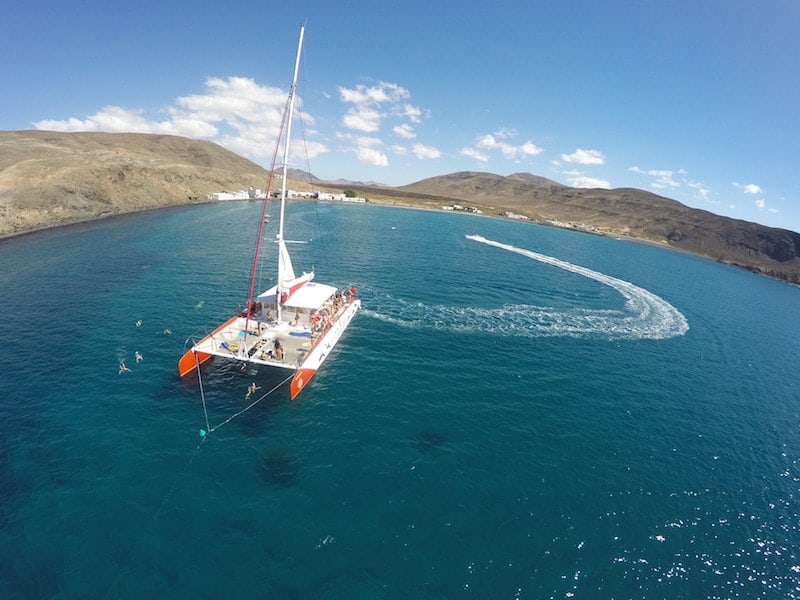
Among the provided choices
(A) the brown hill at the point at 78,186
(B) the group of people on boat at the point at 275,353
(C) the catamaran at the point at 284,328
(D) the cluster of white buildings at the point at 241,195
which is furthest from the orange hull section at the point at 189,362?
(D) the cluster of white buildings at the point at 241,195

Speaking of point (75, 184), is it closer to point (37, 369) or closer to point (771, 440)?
point (37, 369)

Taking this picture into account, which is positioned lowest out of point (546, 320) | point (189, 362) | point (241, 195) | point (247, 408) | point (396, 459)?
point (396, 459)

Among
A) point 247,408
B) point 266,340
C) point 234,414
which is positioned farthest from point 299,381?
point 266,340

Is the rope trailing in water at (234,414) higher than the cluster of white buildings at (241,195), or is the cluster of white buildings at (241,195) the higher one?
the cluster of white buildings at (241,195)

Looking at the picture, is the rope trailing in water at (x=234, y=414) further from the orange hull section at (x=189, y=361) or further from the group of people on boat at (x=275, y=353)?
the group of people on boat at (x=275, y=353)

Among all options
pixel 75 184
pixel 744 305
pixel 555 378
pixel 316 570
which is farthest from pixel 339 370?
pixel 75 184

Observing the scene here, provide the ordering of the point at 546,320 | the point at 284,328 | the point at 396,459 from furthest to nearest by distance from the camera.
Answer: the point at 546,320
the point at 284,328
the point at 396,459

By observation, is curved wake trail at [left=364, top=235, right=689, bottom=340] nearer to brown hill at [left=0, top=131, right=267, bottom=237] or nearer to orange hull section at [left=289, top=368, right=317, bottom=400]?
orange hull section at [left=289, top=368, right=317, bottom=400]

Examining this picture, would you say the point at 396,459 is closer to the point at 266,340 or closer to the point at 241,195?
the point at 266,340
